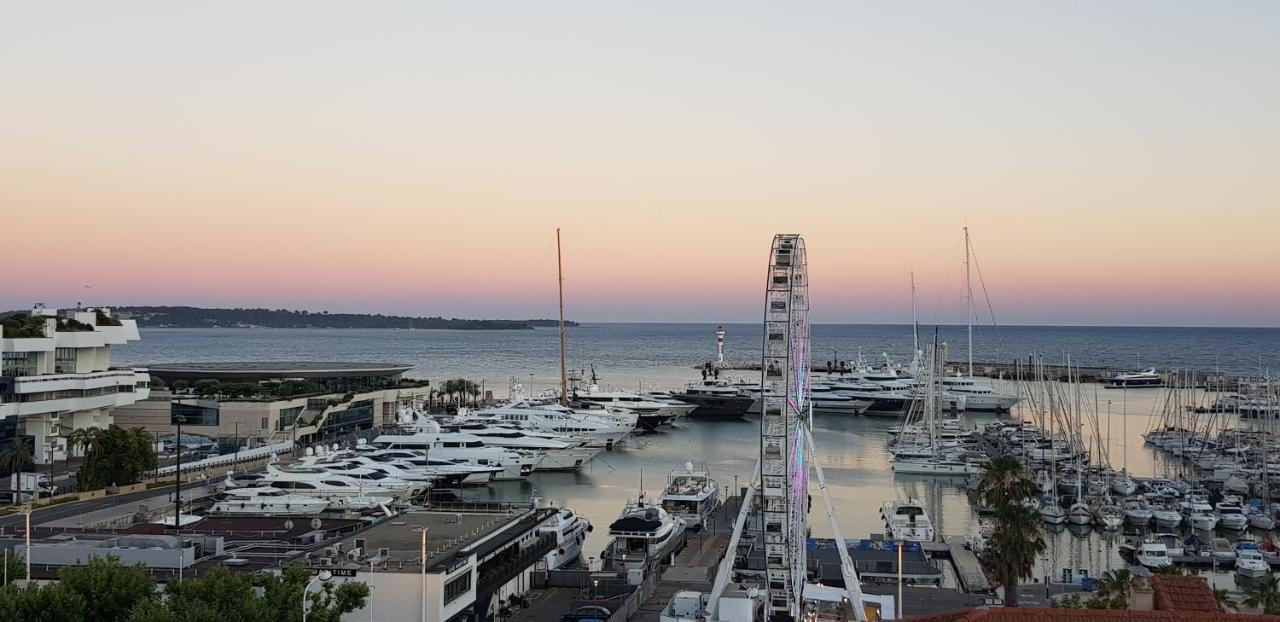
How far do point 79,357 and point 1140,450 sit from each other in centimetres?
6982

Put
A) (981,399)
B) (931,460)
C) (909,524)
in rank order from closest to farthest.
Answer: (909,524) → (931,460) → (981,399)

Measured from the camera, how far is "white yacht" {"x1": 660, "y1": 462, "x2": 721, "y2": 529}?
52.3 m

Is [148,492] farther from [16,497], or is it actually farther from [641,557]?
[641,557]

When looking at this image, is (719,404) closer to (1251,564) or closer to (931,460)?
(931,460)

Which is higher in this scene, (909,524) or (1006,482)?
(1006,482)

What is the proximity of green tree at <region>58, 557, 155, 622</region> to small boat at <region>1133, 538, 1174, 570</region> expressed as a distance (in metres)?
35.1

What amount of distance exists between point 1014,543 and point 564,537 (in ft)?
59.0

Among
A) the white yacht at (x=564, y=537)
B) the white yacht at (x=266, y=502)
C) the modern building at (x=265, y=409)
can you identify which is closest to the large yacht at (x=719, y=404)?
the modern building at (x=265, y=409)

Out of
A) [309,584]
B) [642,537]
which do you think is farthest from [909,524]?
[309,584]

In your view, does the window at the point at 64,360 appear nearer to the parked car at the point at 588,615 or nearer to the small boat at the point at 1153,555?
the parked car at the point at 588,615

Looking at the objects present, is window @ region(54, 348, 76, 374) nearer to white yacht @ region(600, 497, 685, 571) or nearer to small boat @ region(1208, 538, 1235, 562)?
white yacht @ region(600, 497, 685, 571)

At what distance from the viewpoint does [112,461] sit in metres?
50.3

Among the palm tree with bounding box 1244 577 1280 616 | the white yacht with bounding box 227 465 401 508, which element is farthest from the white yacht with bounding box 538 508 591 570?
the palm tree with bounding box 1244 577 1280 616

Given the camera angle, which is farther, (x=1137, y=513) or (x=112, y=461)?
(x=1137, y=513)
